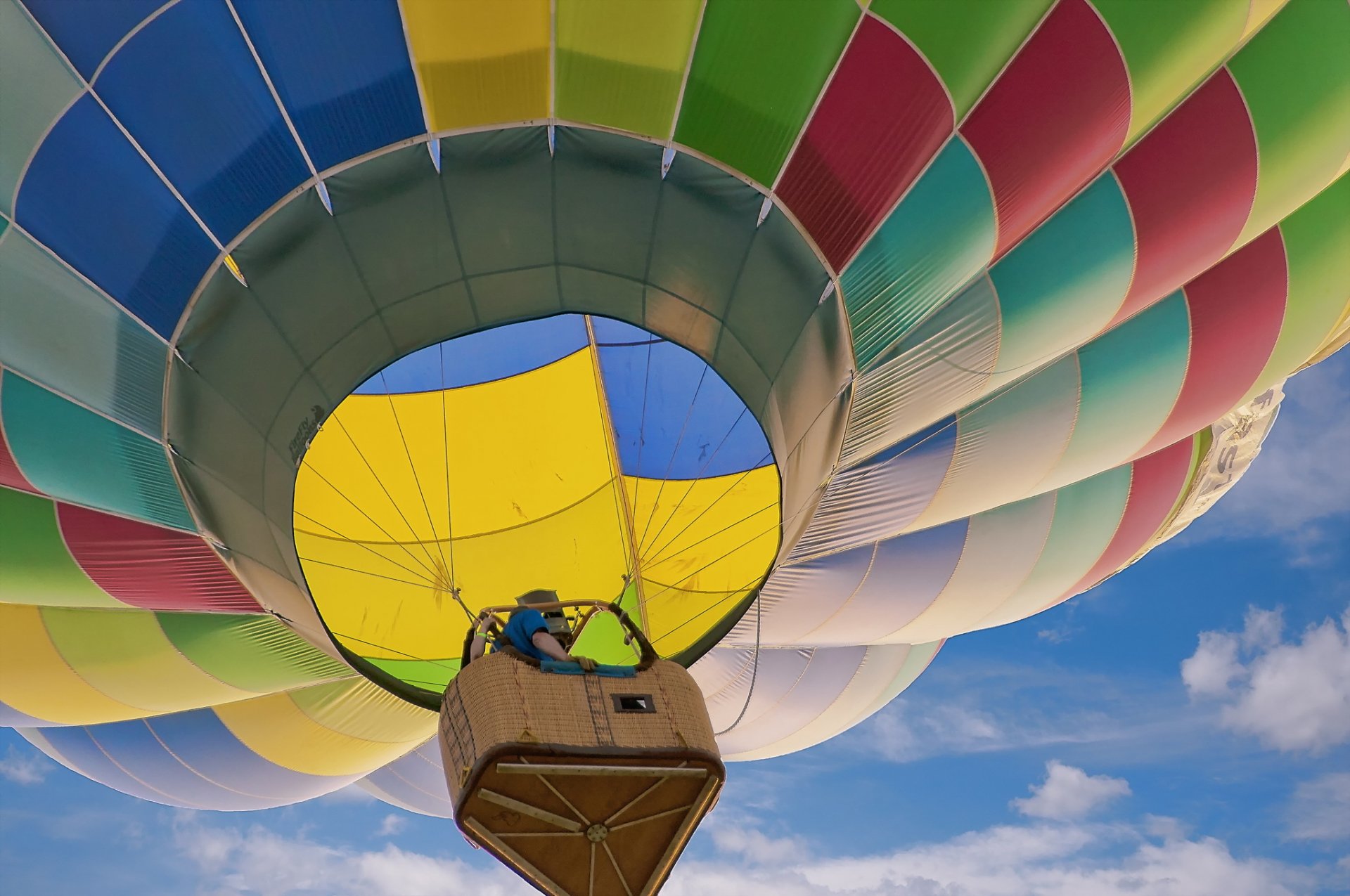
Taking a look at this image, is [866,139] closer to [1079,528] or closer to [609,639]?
[1079,528]

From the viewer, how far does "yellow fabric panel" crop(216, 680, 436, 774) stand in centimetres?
616

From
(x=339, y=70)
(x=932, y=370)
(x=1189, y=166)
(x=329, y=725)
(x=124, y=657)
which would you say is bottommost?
(x=124, y=657)

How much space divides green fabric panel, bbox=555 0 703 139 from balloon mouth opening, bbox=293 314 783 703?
219cm

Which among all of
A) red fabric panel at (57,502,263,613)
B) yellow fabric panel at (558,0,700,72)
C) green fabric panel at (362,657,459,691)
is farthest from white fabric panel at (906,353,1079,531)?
red fabric panel at (57,502,263,613)

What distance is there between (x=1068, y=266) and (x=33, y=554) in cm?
401

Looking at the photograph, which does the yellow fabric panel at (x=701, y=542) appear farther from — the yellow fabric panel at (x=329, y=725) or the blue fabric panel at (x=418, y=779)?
the blue fabric panel at (x=418, y=779)

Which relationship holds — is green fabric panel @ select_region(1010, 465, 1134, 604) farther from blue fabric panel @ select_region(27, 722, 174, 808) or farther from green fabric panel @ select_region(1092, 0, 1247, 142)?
blue fabric panel @ select_region(27, 722, 174, 808)

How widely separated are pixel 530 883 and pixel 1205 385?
3.44 meters

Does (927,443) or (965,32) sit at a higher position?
(965,32)

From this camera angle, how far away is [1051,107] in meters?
4.23

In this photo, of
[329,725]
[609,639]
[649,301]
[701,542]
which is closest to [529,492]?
[609,639]

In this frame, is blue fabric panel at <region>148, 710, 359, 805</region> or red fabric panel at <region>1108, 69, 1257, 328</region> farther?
blue fabric panel at <region>148, 710, 359, 805</region>

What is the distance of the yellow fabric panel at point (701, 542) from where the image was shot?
6277 mm

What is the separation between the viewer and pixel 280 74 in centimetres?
387
